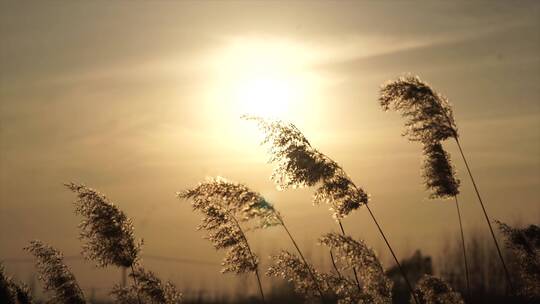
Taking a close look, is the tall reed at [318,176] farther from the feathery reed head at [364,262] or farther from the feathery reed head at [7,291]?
the feathery reed head at [7,291]

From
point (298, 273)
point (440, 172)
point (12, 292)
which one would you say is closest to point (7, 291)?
point (12, 292)

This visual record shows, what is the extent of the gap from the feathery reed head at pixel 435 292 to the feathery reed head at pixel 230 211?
2.22 m

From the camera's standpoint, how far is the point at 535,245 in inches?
383

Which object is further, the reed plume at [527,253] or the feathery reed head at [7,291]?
the feathery reed head at [7,291]

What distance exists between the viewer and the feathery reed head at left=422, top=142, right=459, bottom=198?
1108cm

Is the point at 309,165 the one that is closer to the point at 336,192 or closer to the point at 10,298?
the point at 336,192

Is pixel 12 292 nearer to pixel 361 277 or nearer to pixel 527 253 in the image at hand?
pixel 361 277

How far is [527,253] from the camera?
9617mm

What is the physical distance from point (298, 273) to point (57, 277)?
13.8ft

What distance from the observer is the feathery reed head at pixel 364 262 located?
9453 mm

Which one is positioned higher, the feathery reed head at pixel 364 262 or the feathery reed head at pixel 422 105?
the feathery reed head at pixel 422 105

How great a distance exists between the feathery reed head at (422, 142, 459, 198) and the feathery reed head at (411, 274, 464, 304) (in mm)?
1622

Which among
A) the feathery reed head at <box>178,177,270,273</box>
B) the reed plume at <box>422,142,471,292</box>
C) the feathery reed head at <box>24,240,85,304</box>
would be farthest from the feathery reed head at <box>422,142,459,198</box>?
the feathery reed head at <box>24,240,85,304</box>

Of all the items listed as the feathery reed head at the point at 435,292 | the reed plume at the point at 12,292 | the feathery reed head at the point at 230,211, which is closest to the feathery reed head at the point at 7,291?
the reed plume at the point at 12,292
